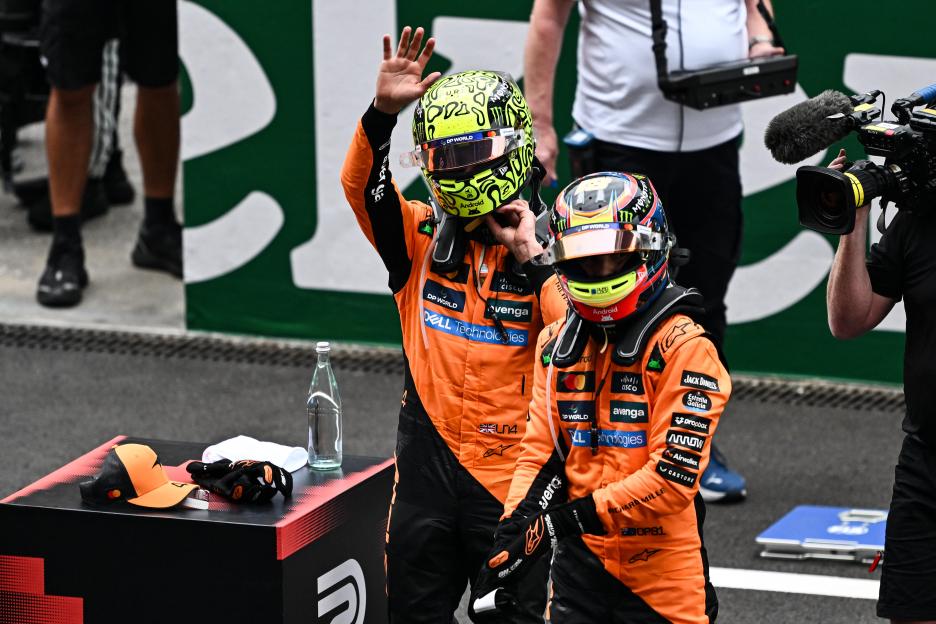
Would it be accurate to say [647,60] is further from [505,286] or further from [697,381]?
[697,381]

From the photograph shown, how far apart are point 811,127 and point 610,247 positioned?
607 millimetres

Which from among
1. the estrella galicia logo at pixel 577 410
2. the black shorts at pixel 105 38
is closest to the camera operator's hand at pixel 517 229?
the estrella galicia logo at pixel 577 410

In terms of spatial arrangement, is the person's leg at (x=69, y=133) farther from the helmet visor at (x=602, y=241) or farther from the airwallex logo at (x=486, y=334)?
the helmet visor at (x=602, y=241)

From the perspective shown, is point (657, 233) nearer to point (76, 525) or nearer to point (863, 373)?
point (76, 525)

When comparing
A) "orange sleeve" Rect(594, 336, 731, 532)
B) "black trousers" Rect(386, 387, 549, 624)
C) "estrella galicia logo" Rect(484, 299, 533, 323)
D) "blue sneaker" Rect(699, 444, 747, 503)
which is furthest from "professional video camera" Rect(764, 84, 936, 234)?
"blue sneaker" Rect(699, 444, 747, 503)

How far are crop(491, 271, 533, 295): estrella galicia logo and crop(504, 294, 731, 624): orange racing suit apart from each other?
0.35 metres

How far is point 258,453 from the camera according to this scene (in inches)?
198

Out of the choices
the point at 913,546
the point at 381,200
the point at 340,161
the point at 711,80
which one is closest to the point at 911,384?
the point at 913,546

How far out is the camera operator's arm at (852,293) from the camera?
422 cm

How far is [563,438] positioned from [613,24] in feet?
8.70

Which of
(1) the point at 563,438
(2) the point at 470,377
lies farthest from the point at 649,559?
(2) the point at 470,377

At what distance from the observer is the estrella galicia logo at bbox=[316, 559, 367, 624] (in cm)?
467

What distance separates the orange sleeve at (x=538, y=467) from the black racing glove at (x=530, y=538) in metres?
0.08

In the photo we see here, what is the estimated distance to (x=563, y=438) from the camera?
13.6 ft
